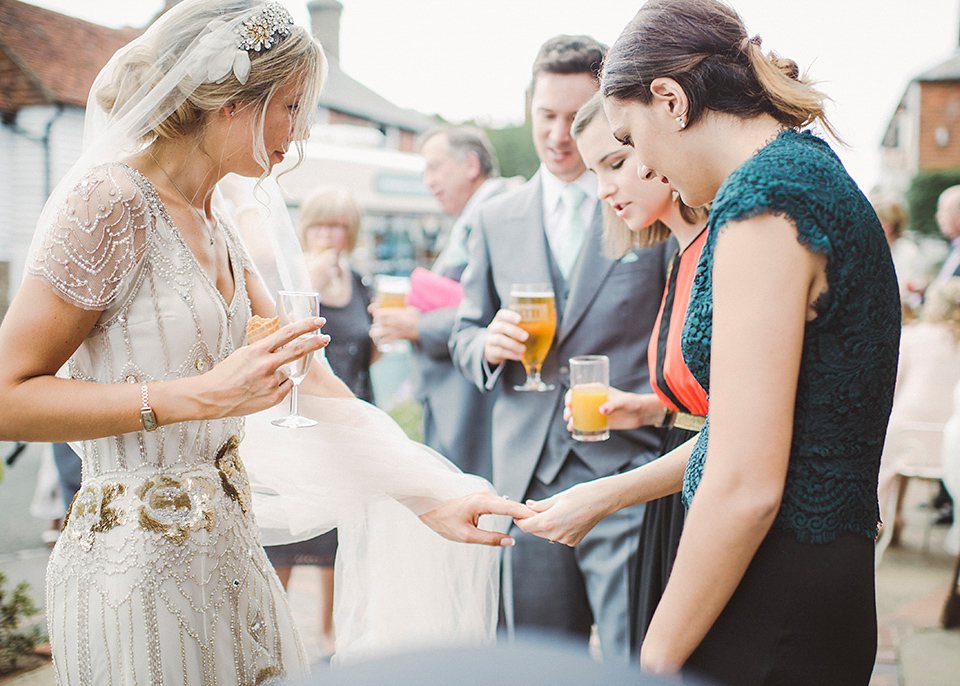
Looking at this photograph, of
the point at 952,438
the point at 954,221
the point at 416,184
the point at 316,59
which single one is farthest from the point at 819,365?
the point at 416,184

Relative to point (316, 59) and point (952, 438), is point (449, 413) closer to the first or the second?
point (316, 59)

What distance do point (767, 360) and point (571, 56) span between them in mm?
1857

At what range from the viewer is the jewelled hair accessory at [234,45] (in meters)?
1.49

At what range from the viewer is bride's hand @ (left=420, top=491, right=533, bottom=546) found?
178 cm

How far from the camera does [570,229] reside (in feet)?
8.64

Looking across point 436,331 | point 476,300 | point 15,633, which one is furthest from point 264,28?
point 15,633

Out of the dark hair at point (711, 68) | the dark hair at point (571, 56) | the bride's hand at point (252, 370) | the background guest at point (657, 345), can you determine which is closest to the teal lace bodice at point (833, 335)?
the dark hair at point (711, 68)

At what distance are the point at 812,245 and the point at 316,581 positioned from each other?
157 inches

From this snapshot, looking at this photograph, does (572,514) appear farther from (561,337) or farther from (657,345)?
(561,337)

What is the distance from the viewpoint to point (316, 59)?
165 cm

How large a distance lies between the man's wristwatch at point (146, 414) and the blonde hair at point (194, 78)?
0.55 metres

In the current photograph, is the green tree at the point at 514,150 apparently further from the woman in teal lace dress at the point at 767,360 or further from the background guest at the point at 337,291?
the woman in teal lace dress at the point at 767,360

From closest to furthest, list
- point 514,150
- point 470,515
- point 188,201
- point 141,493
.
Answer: point 141,493
point 188,201
point 470,515
point 514,150

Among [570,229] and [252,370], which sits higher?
[570,229]
